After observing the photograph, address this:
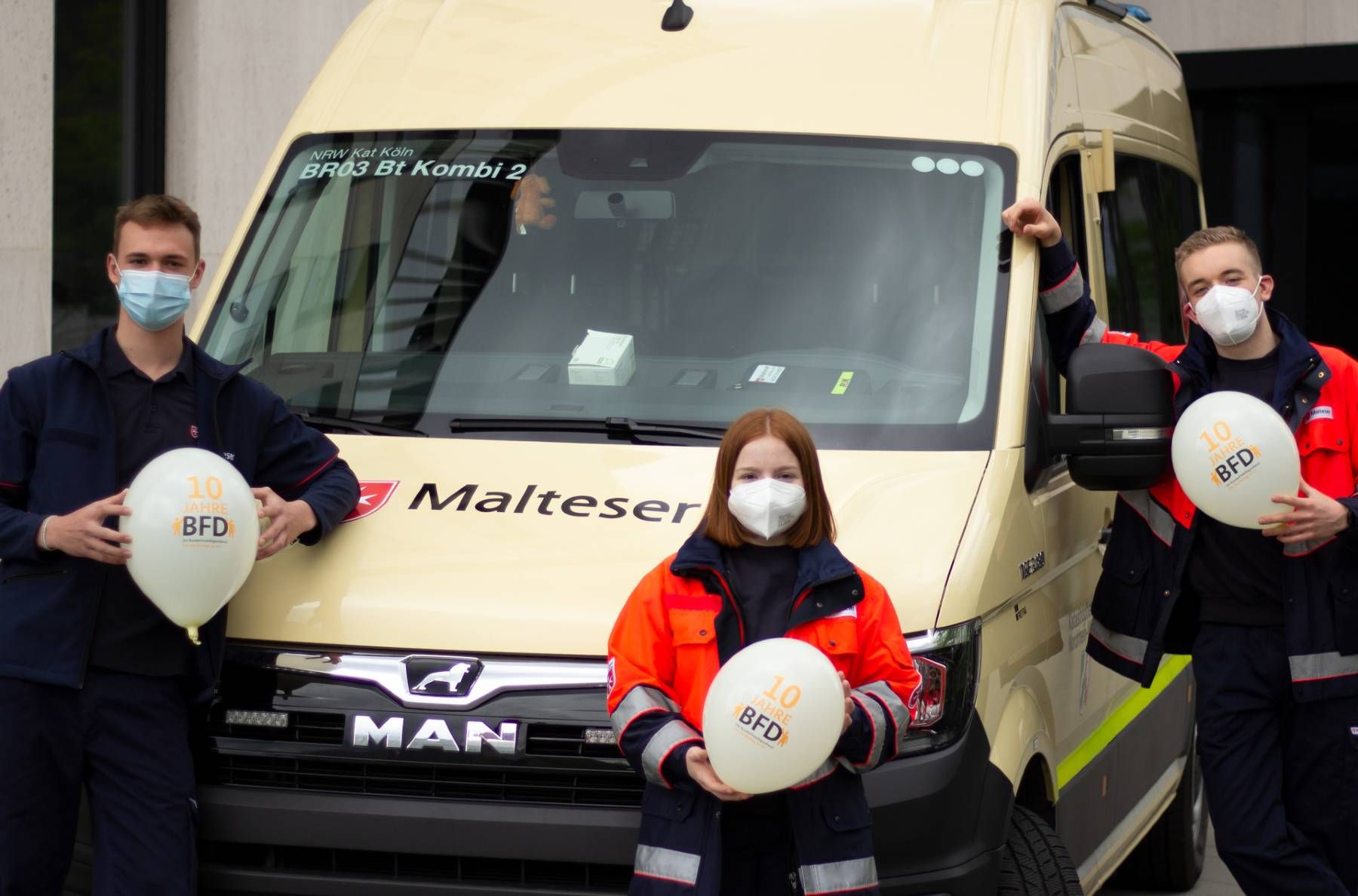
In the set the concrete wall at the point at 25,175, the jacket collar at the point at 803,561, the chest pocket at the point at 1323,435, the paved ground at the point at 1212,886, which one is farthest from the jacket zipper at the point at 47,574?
the concrete wall at the point at 25,175

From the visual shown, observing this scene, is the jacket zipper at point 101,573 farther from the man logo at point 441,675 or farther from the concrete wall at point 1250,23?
the concrete wall at point 1250,23

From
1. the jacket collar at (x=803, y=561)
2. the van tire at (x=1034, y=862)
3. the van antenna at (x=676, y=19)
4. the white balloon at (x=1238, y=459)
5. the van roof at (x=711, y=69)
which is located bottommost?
the van tire at (x=1034, y=862)

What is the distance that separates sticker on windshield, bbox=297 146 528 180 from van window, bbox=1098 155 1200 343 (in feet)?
5.66

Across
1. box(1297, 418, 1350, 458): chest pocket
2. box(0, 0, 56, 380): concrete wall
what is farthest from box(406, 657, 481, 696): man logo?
box(0, 0, 56, 380): concrete wall

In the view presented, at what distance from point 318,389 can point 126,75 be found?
5730 millimetres

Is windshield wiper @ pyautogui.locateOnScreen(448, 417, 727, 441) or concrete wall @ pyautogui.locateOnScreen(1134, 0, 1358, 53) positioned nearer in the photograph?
windshield wiper @ pyautogui.locateOnScreen(448, 417, 727, 441)

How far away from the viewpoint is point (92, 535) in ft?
12.8

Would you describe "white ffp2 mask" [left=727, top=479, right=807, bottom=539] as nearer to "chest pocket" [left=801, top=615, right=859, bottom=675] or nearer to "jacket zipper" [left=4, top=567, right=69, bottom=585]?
"chest pocket" [left=801, top=615, right=859, bottom=675]

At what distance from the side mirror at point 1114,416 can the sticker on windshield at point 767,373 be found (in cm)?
62

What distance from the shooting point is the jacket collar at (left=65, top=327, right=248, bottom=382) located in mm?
4152

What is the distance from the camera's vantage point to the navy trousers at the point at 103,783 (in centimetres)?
394

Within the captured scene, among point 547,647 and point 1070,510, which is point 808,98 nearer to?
point 1070,510

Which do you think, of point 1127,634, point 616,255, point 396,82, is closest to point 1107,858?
point 1127,634

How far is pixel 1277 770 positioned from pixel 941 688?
118 cm
